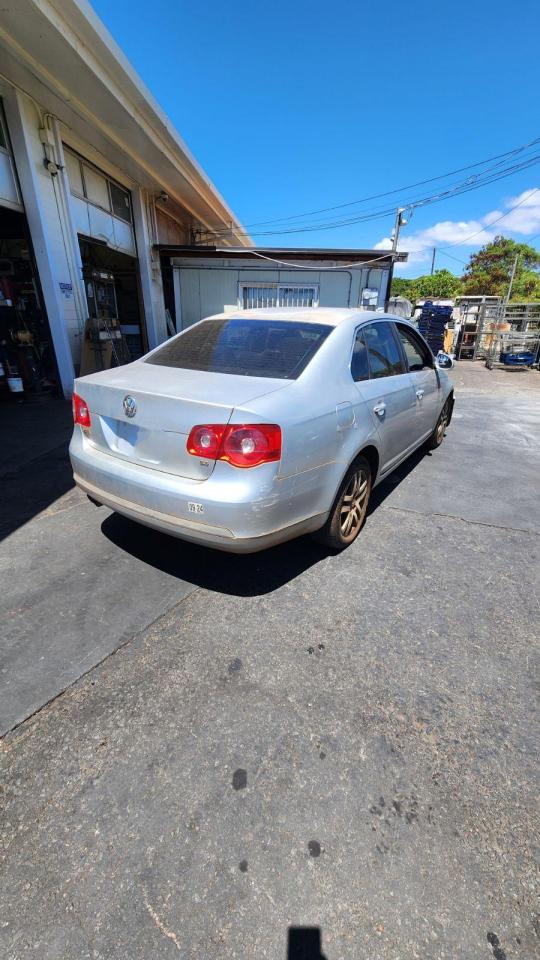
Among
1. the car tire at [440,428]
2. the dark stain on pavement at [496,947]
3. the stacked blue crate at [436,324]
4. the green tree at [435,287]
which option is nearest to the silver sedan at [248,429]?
the dark stain on pavement at [496,947]

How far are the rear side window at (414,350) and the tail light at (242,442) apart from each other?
95.7 inches

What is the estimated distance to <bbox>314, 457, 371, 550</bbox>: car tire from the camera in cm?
281

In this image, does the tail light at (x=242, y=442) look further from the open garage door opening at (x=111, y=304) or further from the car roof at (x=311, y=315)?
the open garage door opening at (x=111, y=304)

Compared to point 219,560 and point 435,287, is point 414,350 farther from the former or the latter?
point 435,287

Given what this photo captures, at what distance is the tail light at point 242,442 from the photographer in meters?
2.09

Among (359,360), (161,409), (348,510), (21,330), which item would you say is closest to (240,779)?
(161,409)

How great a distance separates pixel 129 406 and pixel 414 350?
3.10 meters

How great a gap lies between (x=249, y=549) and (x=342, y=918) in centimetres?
137

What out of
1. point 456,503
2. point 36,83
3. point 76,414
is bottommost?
point 456,503

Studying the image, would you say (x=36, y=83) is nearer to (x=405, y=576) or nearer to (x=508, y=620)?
(x=405, y=576)

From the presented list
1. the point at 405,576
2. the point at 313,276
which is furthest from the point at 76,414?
the point at 313,276

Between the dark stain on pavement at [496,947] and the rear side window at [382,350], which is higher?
the rear side window at [382,350]

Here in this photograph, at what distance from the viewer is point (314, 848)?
1.41m

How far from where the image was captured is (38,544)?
312 centimetres
